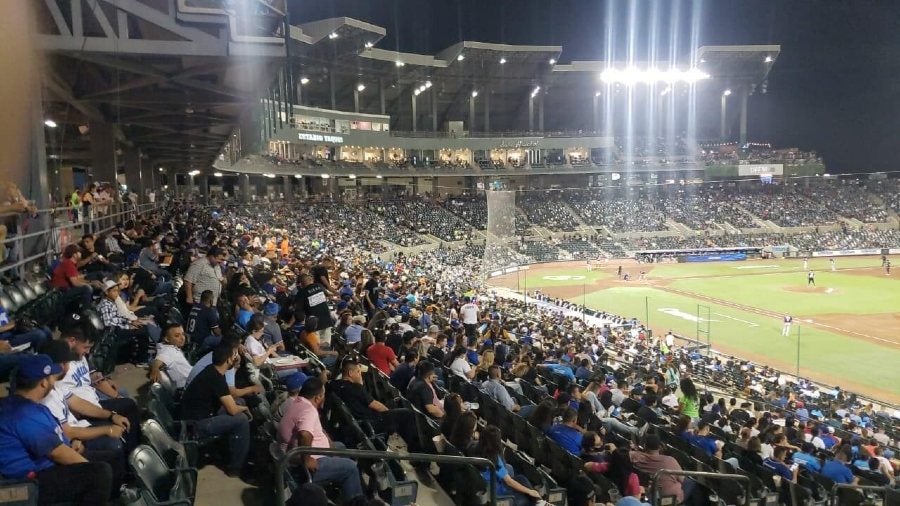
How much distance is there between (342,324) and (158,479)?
266 inches

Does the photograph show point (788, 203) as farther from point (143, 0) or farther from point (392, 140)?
point (143, 0)

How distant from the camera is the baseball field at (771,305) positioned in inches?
940

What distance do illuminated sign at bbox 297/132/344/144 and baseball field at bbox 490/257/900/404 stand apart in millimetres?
21822

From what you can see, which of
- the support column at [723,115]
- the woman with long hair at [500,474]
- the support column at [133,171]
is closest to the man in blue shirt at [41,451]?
the woman with long hair at [500,474]

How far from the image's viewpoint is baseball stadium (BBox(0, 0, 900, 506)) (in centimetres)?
498

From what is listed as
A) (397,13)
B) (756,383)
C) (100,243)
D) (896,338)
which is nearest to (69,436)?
A: (100,243)

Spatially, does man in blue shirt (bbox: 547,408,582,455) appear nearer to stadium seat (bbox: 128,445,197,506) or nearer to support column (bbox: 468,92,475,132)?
stadium seat (bbox: 128,445,197,506)

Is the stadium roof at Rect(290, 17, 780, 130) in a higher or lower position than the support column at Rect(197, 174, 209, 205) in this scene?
higher

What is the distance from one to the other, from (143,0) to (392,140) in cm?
5391

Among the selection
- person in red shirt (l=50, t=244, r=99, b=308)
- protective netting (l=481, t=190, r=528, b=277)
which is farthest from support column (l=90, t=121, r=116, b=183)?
protective netting (l=481, t=190, r=528, b=277)

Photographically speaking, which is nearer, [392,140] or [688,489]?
[688,489]

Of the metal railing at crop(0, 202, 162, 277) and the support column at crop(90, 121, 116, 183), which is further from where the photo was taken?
the support column at crop(90, 121, 116, 183)

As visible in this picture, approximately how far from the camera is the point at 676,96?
7981 centimetres

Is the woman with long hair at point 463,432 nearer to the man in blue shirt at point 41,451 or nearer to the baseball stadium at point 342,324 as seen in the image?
the baseball stadium at point 342,324
